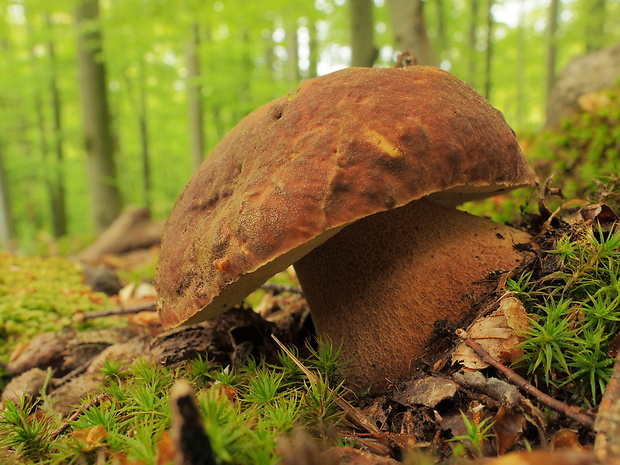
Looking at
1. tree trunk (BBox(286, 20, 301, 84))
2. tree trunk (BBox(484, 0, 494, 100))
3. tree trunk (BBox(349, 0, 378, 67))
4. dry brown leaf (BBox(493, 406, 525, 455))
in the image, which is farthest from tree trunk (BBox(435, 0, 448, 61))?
dry brown leaf (BBox(493, 406, 525, 455))

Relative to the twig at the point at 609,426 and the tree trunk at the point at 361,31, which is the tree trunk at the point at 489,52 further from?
the twig at the point at 609,426

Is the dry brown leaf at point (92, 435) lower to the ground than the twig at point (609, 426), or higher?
lower

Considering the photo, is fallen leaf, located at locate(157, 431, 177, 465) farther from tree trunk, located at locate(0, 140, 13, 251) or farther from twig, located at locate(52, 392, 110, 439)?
tree trunk, located at locate(0, 140, 13, 251)

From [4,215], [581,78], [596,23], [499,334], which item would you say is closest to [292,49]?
[581,78]

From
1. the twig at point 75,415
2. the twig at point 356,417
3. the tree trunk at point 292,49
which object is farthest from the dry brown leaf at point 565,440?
the tree trunk at point 292,49

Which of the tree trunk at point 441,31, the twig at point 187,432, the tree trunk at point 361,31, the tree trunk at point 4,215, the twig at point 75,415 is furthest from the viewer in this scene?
the tree trunk at point 441,31

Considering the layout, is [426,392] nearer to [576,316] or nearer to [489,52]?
[576,316]
